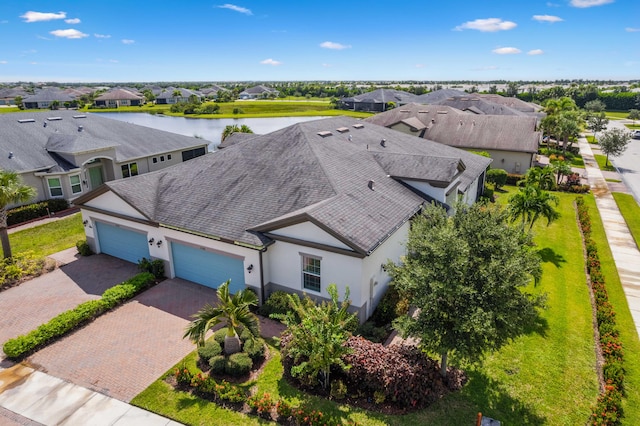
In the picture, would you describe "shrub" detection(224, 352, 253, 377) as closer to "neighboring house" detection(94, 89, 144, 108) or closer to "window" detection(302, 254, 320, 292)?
"window" detection(302, 254, 320, 292)

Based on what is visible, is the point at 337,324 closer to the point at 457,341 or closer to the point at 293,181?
the point at 457,341

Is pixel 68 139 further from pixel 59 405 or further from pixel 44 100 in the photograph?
pixel 44 100

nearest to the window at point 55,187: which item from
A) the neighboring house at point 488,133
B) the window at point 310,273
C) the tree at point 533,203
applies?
→ the window at point 310,273

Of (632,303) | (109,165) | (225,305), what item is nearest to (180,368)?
(225,305)

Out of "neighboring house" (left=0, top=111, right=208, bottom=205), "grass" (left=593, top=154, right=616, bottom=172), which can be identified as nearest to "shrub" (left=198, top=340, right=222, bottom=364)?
"neighboring house" (left=0, top=111, right=208, bottom=205)

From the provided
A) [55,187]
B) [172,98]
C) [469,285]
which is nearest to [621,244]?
[469,285]

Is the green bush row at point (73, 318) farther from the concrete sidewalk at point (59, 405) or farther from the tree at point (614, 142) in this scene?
the tree at point (614, 142)
